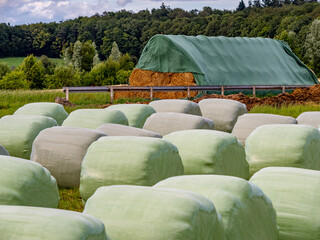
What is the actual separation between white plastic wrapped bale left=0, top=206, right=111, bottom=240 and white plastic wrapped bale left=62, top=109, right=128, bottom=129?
568cm

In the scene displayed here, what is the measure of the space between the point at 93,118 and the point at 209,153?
10.8ft

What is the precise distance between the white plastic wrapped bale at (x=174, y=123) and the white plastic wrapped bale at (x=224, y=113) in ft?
7.64

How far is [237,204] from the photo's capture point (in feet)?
11.4

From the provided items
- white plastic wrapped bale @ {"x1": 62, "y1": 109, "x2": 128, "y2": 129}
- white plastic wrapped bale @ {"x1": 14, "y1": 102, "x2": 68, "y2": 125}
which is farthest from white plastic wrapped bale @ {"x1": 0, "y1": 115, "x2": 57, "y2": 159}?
white plastic wrapped bale @ {"x1": 14, "y1": 102, "x2": 68, "y2": 125}

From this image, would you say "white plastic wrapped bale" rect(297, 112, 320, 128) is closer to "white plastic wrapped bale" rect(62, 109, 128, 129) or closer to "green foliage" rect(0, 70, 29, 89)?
"white plastic wrapped bale" rect(62, 109, 128, 129)

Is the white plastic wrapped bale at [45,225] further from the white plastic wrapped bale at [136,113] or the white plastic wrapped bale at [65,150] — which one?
the white plastic wrapped bale at [136,113]

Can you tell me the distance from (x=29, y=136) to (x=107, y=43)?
93349mm

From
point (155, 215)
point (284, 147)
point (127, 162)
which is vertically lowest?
point (284, 147)

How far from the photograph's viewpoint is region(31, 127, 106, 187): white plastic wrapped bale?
6.04 metres

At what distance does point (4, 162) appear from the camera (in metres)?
4.20

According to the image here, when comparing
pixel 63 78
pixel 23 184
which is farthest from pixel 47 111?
pixel 63 78

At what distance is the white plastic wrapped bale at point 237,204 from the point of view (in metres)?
3.41

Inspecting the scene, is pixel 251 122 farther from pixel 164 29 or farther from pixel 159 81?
pixel 164 29

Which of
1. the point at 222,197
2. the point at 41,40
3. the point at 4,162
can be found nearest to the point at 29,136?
the point at 4,162
